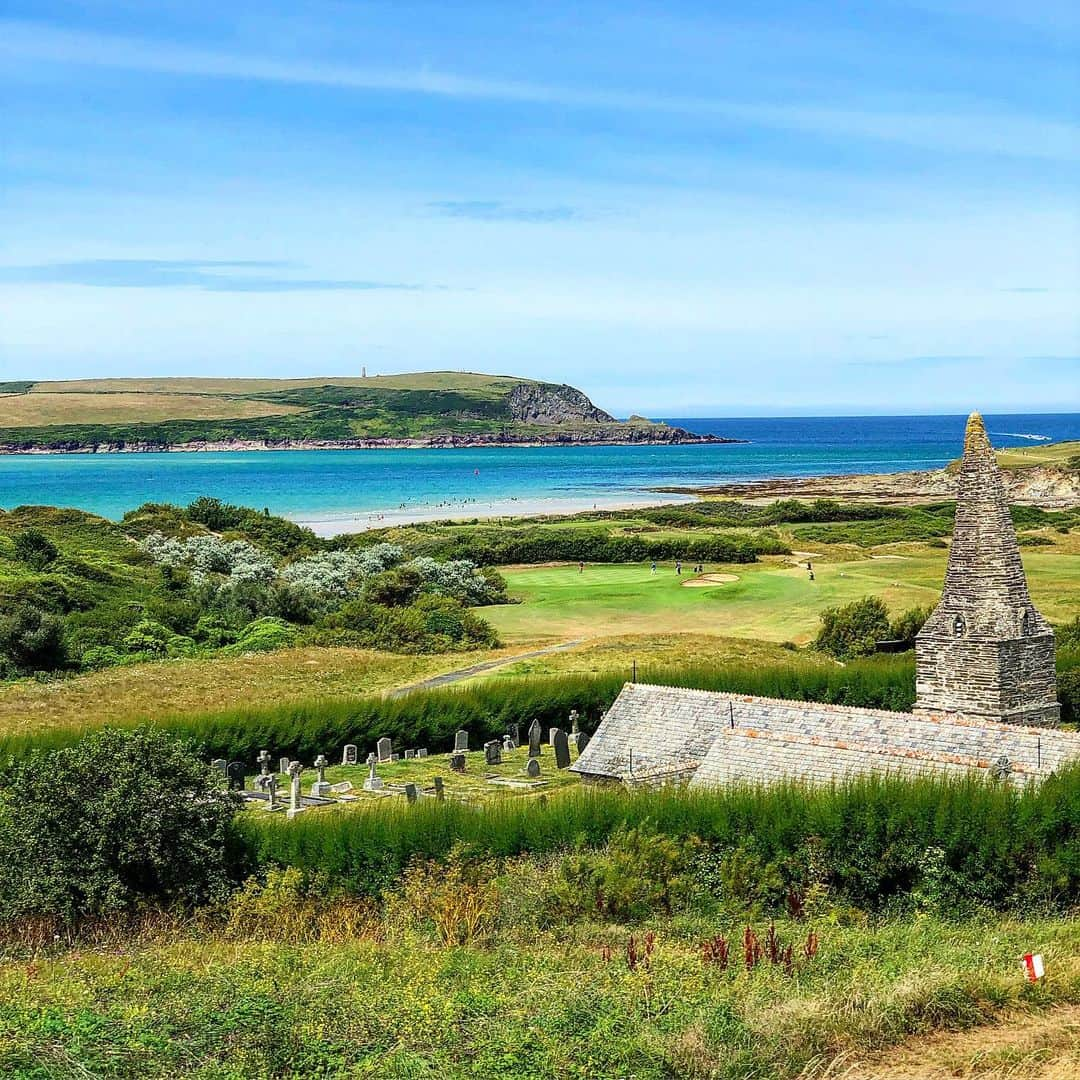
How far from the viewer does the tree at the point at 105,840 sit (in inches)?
799

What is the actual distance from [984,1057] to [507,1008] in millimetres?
4589

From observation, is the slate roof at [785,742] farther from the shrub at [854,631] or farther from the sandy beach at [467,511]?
the sandy beach at [467,511]

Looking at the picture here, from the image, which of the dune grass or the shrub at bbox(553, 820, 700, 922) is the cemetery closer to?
the dune grass

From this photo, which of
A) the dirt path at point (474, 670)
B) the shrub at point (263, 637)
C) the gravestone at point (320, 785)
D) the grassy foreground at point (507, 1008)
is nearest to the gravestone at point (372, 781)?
the gravestone at point (320, 785)

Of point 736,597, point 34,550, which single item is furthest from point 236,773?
point 736,597

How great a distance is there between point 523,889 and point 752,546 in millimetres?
67364

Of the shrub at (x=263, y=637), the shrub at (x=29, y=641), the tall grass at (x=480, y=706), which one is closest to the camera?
the tall grass at (x=480, y=706)

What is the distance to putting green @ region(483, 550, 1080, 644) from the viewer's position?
58.8 m

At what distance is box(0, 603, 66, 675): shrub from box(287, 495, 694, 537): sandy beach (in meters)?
63.9

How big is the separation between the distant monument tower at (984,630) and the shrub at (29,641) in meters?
32.9

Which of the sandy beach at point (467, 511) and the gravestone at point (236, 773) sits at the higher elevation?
the sandy beach at point (467, 511)

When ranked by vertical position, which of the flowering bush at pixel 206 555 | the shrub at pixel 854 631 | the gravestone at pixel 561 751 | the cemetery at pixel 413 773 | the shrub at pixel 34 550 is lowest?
the cemetery at pixel 413 773

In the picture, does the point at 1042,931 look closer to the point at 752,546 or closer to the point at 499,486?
the point at 752,546

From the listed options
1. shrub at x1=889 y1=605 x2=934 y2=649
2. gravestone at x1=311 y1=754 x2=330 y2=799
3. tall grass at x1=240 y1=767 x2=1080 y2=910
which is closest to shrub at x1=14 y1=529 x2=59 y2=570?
gravestone at x1=311 y1=754 x2=330 y2=799
